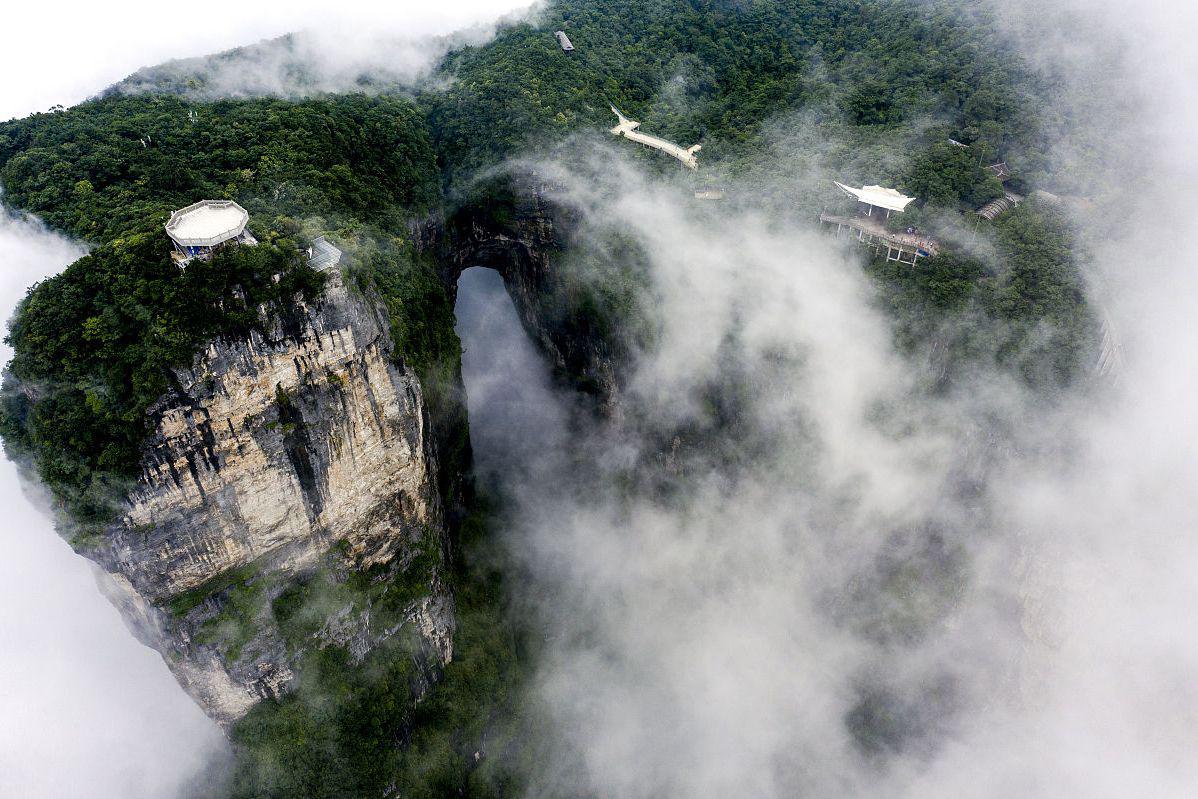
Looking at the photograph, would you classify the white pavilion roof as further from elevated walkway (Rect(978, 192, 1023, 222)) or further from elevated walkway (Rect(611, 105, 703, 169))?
elevated walkway (Rect(978, 192, 1023, 222))

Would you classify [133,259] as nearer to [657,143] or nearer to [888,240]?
[657,143]

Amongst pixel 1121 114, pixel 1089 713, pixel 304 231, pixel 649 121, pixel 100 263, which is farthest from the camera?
pixel 649 121

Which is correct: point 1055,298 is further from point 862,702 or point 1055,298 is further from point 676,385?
point 862,702

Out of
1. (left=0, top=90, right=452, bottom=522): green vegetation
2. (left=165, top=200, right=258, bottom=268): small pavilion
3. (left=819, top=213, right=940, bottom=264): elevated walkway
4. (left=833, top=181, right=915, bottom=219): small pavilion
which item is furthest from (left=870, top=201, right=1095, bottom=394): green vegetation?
(left=165, top=200, right=258, bottom=268): small pavilion

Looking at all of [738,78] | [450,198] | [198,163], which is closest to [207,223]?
[198,163]

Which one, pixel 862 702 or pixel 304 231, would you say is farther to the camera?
pixel 862 702

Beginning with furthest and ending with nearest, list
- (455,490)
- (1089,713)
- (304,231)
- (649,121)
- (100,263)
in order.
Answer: (649,121) < (455,490) < (1089,713) < (304,231) < (100,263)

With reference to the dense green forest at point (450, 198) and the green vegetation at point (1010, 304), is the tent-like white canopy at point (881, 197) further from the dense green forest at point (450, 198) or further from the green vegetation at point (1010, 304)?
the green vegetation at point (1010, 304)

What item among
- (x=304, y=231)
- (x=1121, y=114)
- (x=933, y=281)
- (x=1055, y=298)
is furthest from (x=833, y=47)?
(x=304, y=231)
